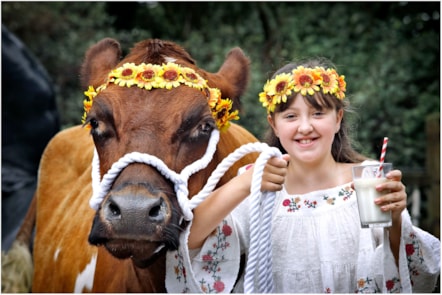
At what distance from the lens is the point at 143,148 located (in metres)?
2.60

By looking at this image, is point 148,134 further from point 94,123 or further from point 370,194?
point 370,194

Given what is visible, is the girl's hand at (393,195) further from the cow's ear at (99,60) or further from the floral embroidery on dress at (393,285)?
the cow's ear at (99,60)

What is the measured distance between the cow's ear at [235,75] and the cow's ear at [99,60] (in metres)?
0.54

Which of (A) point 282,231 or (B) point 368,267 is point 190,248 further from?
(B) point 368,267

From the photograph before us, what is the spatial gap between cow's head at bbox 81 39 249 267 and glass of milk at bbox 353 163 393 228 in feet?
2.28

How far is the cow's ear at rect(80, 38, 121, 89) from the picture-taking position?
3.37 m

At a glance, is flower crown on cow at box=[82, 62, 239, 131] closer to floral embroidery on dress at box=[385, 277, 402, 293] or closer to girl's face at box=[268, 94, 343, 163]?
girl's face at box=[268, 94, 343, 163]

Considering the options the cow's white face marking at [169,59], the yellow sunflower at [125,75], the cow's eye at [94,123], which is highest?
the cow's white face marking at [169,59]

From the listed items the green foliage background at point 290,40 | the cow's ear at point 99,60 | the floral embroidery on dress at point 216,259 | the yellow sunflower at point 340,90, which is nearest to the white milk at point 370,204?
the yellow sunflower at point 340,90

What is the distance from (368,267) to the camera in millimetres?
2682

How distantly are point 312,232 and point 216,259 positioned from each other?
0.42m

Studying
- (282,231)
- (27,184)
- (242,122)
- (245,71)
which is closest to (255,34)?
(242,122)

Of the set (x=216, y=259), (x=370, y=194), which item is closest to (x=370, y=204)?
(x=370, y=194)

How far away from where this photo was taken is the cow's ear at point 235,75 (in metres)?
3.24
